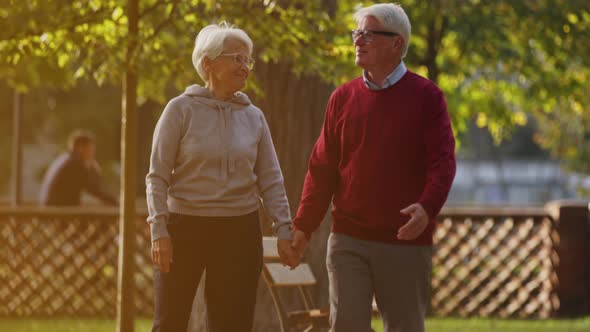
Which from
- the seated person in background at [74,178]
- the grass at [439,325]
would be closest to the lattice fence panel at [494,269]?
the grass at [439,325]

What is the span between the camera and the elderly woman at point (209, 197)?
16.7ft

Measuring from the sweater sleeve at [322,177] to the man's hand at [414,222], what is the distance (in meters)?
0.54

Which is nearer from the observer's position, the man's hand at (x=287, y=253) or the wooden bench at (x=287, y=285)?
the man's hand at (x=287, y=253)

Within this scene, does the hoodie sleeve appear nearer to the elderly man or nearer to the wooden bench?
the elderly man

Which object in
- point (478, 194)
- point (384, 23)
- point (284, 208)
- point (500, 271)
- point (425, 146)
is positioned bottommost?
point (478, 194)

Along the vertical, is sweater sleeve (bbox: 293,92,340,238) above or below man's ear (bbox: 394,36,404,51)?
below

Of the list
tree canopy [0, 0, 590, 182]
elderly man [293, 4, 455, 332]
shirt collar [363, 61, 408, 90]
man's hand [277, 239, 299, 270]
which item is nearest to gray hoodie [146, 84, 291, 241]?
man's hand [277, 239, 299, 270]

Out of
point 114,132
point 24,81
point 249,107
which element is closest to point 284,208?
point 249,107

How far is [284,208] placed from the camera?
5.36 m

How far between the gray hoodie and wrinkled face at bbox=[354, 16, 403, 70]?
25.0 inches

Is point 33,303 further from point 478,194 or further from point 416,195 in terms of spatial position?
point 478,194

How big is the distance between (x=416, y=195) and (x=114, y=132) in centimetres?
2443

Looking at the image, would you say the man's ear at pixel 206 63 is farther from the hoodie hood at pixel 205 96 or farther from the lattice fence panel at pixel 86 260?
the lattice fence panel at pixel 86 260

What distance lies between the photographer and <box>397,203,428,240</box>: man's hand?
4680 millimetres
